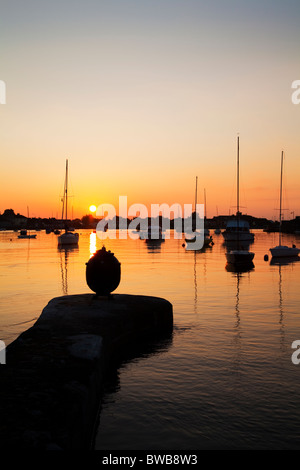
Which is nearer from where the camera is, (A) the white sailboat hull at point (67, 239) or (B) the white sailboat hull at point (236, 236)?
(A) the white sailboat hull at point (67, 239)

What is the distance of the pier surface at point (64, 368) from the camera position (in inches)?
244

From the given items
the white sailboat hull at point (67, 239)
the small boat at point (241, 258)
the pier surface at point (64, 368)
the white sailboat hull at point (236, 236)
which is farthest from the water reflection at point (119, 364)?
the white sailboat hull at point (236, 236)

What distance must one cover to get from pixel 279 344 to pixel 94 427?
830cm

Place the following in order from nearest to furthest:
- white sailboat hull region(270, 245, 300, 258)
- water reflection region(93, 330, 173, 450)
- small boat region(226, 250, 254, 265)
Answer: water reflection region(93, 330, 173, 450) < small boat region(226, 250, 254, 265) < white sailboat hull region(270, 245, 300, 258)

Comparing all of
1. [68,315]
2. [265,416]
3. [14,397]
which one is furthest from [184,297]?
[14,397]

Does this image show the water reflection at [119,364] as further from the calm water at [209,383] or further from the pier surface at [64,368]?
the pier surface at [64,368]

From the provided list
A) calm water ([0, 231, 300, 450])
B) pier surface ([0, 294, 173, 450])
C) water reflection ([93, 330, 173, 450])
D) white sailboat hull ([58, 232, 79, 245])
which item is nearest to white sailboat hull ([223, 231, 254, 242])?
white sailboat hull ([58, 232, 79, 245])

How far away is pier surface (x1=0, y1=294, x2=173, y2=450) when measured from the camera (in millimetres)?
6191

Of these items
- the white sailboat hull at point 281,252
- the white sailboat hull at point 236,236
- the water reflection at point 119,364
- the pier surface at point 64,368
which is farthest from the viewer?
the white sailboat hull at point 236,236

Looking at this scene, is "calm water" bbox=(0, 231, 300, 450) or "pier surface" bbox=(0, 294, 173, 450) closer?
"pier surface" bbox=(0, 294, 173, 450)

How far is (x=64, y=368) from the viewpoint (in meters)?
8.71

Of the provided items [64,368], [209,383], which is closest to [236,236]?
[209,383]

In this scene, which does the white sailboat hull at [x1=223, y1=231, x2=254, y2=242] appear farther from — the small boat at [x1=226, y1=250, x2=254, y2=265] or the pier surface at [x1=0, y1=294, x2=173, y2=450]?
the pier surface at [x1=0, y1=294, x2=173, y2=450]

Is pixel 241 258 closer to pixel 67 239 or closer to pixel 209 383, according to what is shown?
pixel 209 383
